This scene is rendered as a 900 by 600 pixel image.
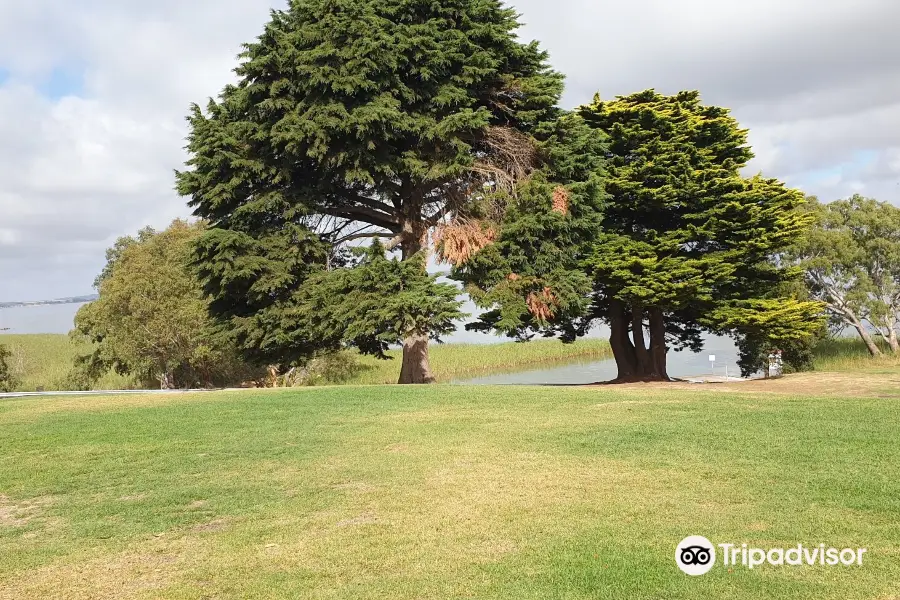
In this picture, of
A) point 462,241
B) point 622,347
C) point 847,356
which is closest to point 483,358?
point 622,347

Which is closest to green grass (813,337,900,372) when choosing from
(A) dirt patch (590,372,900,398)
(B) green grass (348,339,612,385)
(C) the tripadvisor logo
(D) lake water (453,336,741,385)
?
(D) lake water (453,336,741,385)

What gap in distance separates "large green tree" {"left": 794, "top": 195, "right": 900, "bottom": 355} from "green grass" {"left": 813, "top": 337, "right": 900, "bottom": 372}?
0.82 meters

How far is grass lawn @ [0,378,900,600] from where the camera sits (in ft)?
16.8

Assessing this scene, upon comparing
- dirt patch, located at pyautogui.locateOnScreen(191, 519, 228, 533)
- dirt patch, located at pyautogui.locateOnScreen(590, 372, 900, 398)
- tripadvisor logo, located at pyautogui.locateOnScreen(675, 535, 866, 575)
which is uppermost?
dirt patch, located at pyautogui.locateOnScreen(590, 372, 900, 398)

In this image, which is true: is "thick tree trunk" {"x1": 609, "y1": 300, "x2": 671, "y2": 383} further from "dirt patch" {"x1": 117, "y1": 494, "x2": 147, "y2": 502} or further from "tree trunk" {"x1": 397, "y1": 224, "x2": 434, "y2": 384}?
"dirt patch" {"x1": 117, "y1": 494, "x2": 147, "y2": 502}

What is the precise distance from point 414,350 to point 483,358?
883 inches

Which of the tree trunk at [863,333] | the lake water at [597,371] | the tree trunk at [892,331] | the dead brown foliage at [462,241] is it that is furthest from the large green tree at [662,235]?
the lake water at [597,371]

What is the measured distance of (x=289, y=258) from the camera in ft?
67.3

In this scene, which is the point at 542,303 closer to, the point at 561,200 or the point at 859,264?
the point at 561,200

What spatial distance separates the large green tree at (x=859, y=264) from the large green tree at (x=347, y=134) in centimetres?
1510

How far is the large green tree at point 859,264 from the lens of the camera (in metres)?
29.5

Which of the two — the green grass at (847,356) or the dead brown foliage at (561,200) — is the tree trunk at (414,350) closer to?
the dead brown foliage at (561,200)

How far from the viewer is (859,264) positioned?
99.6ft

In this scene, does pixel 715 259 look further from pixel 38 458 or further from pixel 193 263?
pixel 38 458
